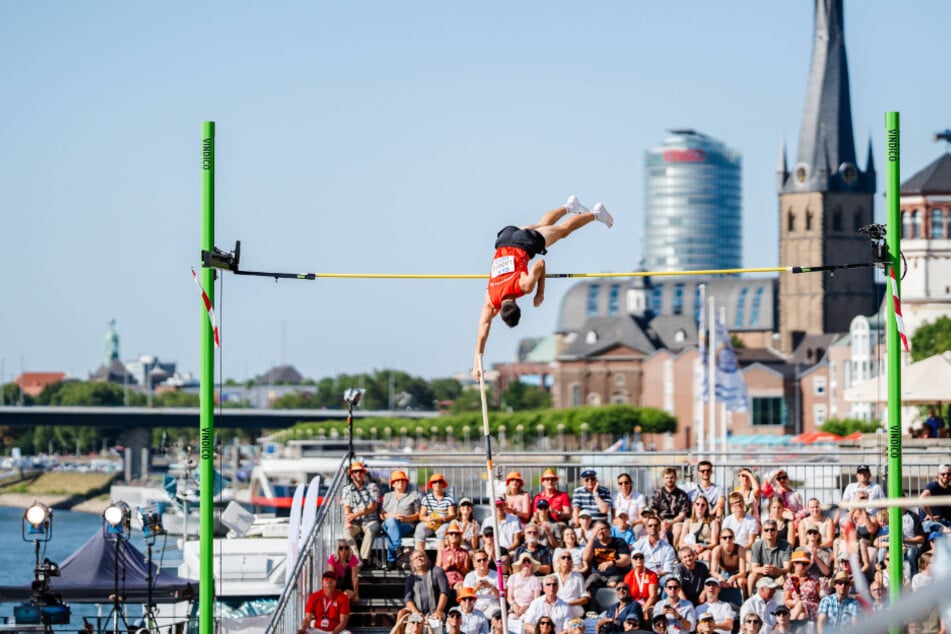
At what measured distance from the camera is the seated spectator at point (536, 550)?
15.5 meters

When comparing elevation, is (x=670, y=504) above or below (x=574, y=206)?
below

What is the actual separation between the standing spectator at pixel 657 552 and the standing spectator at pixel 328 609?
2.49 metres

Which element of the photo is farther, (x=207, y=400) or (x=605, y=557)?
(x=605, y=557)

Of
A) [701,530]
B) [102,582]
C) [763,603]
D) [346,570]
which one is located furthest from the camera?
[102,582]

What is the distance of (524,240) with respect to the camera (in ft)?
40.4

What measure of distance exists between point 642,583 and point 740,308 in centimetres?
15169

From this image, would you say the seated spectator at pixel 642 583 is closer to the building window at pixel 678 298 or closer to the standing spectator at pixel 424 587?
the standing spectator at pixel 424 587

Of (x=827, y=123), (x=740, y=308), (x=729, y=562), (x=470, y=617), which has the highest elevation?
(x=827, y=123)

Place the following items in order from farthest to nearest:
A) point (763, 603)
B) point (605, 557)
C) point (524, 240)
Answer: point (605, 557) → point (763, 603) → point (524, 240)

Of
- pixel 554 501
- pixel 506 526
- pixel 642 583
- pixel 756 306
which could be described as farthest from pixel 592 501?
pixel 756 306

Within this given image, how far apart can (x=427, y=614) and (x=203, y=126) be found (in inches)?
173

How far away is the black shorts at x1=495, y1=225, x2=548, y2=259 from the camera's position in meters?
12.3

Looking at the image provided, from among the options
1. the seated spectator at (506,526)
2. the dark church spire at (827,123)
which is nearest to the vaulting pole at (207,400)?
the seated spectator at (506,526)

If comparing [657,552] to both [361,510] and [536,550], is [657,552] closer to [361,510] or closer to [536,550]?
[536,550]
